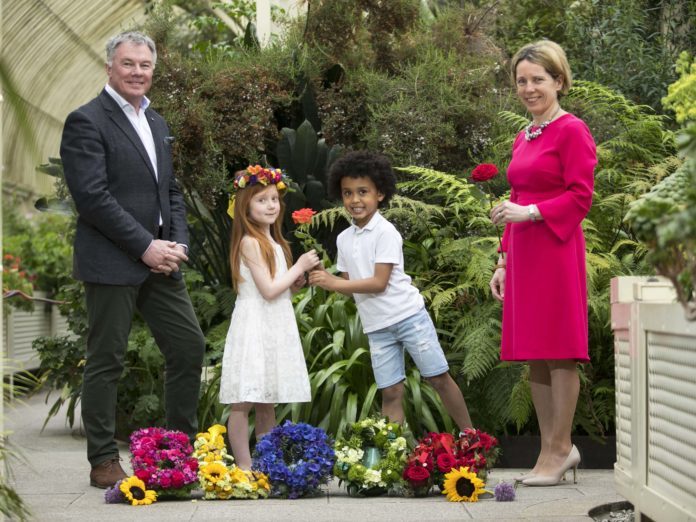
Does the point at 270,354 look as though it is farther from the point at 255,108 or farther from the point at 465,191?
the point at 255,108

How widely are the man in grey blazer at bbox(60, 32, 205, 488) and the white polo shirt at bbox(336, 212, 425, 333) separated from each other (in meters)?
0.79

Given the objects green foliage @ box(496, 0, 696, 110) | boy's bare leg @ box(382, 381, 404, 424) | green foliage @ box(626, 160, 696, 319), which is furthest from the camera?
green foliage @ box(496, 0, 696, 110)

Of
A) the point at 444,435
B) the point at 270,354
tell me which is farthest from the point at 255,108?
the point at 444,435

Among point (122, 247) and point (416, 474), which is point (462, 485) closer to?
point (416, 474)

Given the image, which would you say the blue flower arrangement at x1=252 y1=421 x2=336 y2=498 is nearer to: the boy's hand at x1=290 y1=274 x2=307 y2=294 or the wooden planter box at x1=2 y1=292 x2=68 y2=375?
the boy's hand at x1=290 y1=274 x2=307 y2=294

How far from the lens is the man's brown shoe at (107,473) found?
15.3ft

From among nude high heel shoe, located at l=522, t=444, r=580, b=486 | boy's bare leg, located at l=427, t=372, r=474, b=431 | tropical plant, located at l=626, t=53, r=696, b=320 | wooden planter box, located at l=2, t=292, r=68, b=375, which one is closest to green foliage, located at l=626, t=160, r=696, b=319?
tropical plant, located at l=626, t=53, r=696, b=320

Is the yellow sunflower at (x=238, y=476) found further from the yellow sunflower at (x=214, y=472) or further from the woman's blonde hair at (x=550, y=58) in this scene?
the woman's blonde hair at (x=550, y=58)

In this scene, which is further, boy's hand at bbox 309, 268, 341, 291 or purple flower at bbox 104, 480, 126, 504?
boy's hand at bbox 309, 268, 341, 291

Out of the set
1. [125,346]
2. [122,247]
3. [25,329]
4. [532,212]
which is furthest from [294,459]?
[25,329]

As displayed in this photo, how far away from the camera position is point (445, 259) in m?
6.20

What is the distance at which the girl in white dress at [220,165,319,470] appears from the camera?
4.70 meters

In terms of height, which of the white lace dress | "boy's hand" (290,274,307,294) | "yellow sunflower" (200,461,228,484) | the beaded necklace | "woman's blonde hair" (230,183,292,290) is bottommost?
"yellow sunflower" (200,461,228,484)

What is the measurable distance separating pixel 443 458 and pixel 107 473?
1.51m
